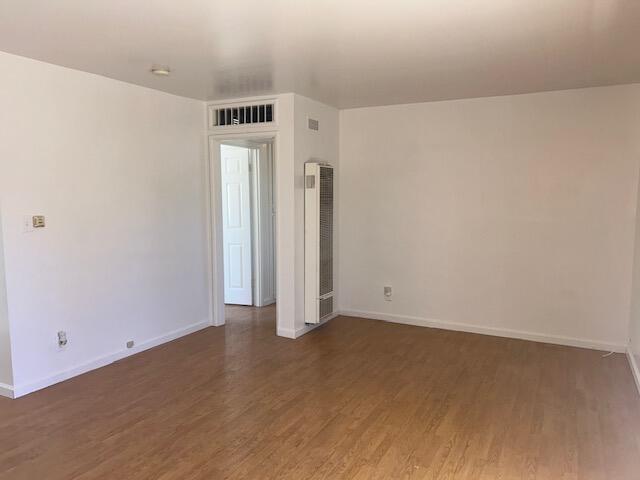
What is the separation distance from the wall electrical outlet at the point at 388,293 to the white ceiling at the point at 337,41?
215 cm

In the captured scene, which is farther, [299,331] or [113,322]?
[299,331]

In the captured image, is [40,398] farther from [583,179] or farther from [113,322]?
[583,179]

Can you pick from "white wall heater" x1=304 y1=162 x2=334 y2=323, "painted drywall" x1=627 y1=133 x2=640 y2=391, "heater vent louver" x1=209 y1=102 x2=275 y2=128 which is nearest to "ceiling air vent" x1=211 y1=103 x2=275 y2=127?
"heater vent louver" x1=209 y1=102 x2=275 y2=128

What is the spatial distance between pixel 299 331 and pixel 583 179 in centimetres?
297

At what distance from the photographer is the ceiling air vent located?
4.66m

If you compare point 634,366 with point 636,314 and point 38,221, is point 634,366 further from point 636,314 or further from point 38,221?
point 38,221

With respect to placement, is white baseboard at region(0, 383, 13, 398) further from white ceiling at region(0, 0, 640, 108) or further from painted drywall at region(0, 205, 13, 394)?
white ceiling at region(0, 0, 640, 108)

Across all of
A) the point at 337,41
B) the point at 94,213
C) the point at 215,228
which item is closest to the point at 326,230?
the point at 215,228

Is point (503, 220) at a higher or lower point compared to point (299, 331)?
higher

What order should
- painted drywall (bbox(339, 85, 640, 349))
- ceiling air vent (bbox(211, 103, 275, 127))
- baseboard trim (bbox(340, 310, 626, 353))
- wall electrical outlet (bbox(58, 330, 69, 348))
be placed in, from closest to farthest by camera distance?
wall electrical outlet (bbox(58, 330, 69, 348)), painted drywall (bbox(339, 85, 640, 349)), baseboard trim (bbox(340, 310, 626, 353)), ceiling air vent (bbox(211, 103, 275, 127))

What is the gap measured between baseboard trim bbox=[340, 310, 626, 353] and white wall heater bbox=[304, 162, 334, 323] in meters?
0.67

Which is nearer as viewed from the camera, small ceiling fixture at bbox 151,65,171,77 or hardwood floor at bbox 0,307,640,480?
hardwood floor at bbox 0,307,640,480

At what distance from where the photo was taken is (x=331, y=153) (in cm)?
534

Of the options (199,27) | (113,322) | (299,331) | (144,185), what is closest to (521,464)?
(299,331)
